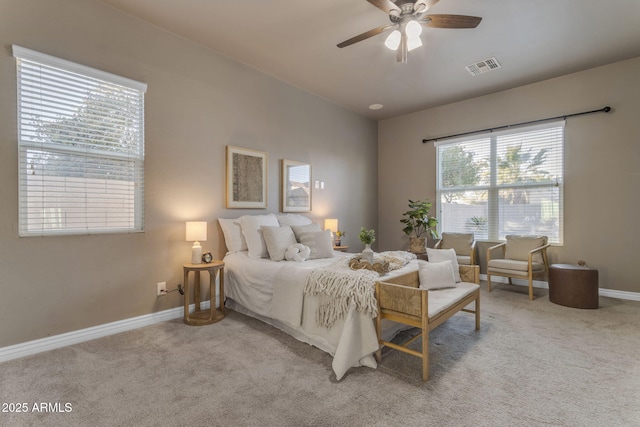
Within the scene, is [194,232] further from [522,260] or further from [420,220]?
[522,260]

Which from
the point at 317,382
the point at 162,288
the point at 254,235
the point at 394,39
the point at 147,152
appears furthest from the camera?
the point at 254,235

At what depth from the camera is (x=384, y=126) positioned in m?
5.88

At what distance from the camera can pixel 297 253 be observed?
3.07 m

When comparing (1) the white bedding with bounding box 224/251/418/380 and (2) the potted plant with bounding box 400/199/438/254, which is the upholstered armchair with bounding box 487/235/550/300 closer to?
(2) the potted plant with bounding box 400/199/438/254

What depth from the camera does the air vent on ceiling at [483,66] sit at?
356 centimetres

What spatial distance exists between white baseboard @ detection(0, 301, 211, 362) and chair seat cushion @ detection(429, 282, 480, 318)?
2.51 metres

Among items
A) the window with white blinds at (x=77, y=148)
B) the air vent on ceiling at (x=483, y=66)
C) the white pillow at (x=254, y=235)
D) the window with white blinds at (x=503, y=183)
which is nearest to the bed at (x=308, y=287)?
the white pillow at (x=254, y=235)

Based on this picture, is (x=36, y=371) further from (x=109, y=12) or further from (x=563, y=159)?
(x=563, y=159)

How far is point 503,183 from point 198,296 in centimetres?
463

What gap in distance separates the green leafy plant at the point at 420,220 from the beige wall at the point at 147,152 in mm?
2231

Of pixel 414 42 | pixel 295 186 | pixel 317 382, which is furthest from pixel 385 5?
pixel 317 382

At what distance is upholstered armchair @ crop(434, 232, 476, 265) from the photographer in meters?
4.49

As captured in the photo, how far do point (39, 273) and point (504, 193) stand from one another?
564 cm

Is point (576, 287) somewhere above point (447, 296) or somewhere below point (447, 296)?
below
